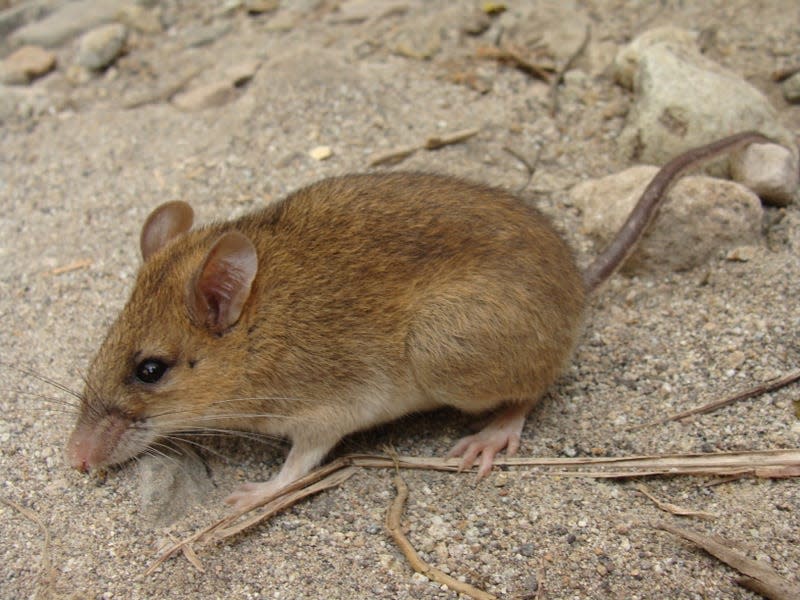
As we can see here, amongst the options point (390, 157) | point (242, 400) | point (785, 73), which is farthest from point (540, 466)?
point (785, 73)

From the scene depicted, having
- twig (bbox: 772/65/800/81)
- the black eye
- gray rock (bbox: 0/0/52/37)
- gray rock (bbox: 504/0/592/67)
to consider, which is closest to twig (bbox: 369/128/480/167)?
gray rock (bbox: 504/0/592/67)

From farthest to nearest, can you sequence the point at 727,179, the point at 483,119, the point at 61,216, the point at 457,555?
the point at 483,119 → the point at 61,216 → the point at 727,179 → the point at 457,555

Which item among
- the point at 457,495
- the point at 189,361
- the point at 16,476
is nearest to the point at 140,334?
the point at 189,361

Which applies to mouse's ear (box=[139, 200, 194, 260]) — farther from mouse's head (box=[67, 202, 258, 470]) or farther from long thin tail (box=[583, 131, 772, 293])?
long thin tail (box=[583, 131, 772, 293])

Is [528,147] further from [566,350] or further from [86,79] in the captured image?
[86,79]

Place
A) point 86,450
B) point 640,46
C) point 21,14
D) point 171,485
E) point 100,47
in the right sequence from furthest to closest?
point 21,14, point 100,47, point 640,46, point 171,485, point 86,450

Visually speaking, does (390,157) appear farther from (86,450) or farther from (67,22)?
(67,22)

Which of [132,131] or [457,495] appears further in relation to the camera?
[132,131]
